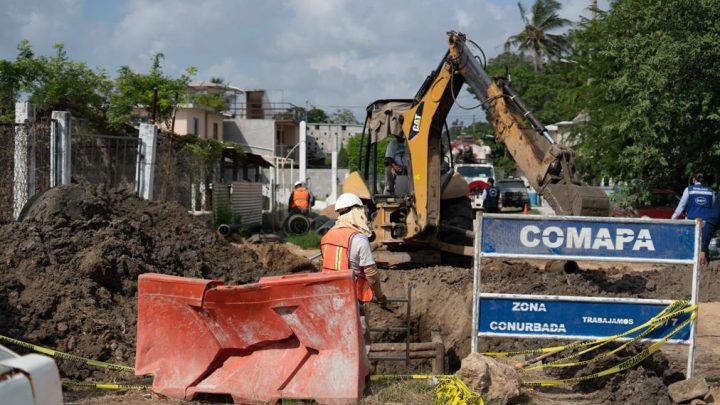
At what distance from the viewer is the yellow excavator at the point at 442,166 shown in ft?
37.8

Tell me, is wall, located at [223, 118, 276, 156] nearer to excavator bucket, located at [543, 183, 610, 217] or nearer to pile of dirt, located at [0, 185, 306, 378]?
pile of dirt, located at [0, 185, 306, 378]

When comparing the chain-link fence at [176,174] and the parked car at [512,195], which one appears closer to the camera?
the chain-link fence at [176,174]

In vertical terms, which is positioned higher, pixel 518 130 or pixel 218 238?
pixel 518 130

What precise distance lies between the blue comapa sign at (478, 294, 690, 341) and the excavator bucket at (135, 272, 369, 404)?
4.46 feet

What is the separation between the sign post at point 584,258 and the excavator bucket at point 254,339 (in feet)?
4.45

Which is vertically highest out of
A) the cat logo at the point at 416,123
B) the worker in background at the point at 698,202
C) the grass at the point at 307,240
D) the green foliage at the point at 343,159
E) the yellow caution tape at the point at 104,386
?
the green foliage at the point at 343,159

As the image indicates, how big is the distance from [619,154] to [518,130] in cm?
1216

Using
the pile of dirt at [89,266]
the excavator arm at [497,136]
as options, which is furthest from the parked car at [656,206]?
the pile of dirt at [89,266]

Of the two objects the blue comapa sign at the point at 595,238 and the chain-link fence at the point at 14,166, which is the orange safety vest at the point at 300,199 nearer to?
the chain-link fence at the point at 14,166

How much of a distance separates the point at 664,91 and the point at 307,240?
959 centimetres

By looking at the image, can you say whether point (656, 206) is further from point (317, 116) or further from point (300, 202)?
point (317, 116)

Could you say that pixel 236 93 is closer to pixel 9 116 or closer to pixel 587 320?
pixel 9 116

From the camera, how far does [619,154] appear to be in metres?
23.4

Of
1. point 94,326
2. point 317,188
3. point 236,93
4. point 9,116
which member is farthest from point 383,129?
point 236,93
